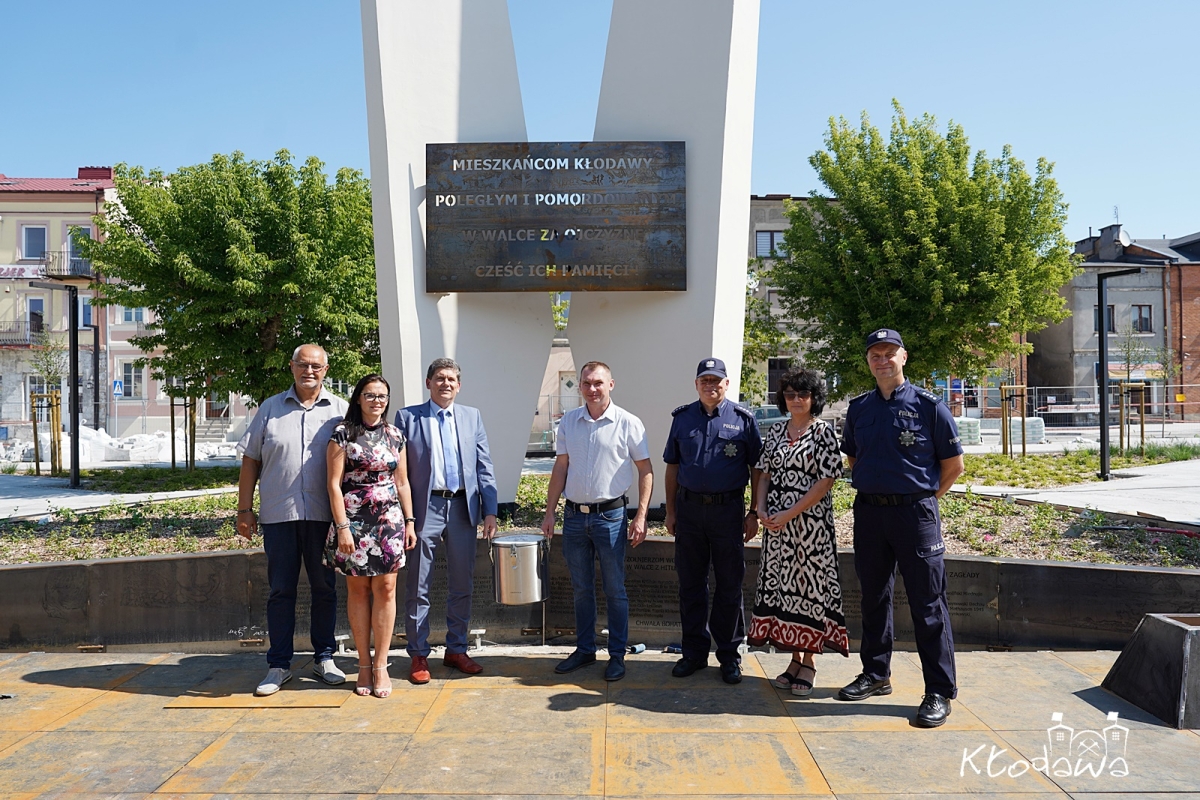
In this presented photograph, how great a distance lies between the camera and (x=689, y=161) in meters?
7.98

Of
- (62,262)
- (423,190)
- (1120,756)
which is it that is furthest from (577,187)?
(62,262)

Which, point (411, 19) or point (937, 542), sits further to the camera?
point (411, 19)

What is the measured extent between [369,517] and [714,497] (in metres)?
1.90

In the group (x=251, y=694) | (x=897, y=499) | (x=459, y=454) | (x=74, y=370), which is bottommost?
(x=251, y=694)

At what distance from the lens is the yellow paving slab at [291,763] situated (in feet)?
11.6

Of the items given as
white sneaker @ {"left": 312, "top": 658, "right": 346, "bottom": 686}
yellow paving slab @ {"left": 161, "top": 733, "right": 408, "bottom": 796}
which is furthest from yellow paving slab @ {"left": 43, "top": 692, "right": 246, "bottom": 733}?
white sneaker @ {"left": 312, "top": 658, "right": 346, "bottom": 686}

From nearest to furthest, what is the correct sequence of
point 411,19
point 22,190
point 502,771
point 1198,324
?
point 502,771 → point 411,19 → point 22,190 → point 1198,324

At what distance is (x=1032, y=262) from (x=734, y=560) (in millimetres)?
16919

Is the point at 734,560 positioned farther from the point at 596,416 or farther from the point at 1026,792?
the point at 1026,792

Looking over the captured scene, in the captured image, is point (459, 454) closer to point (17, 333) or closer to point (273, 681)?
point (273, 681)

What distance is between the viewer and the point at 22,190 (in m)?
→ 37.0

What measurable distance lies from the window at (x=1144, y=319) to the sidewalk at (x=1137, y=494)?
1286 inches

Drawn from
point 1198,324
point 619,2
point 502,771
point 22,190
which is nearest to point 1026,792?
point 502,771

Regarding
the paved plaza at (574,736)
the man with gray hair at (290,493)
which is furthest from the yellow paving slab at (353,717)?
the man with gray hair at (290,493)
